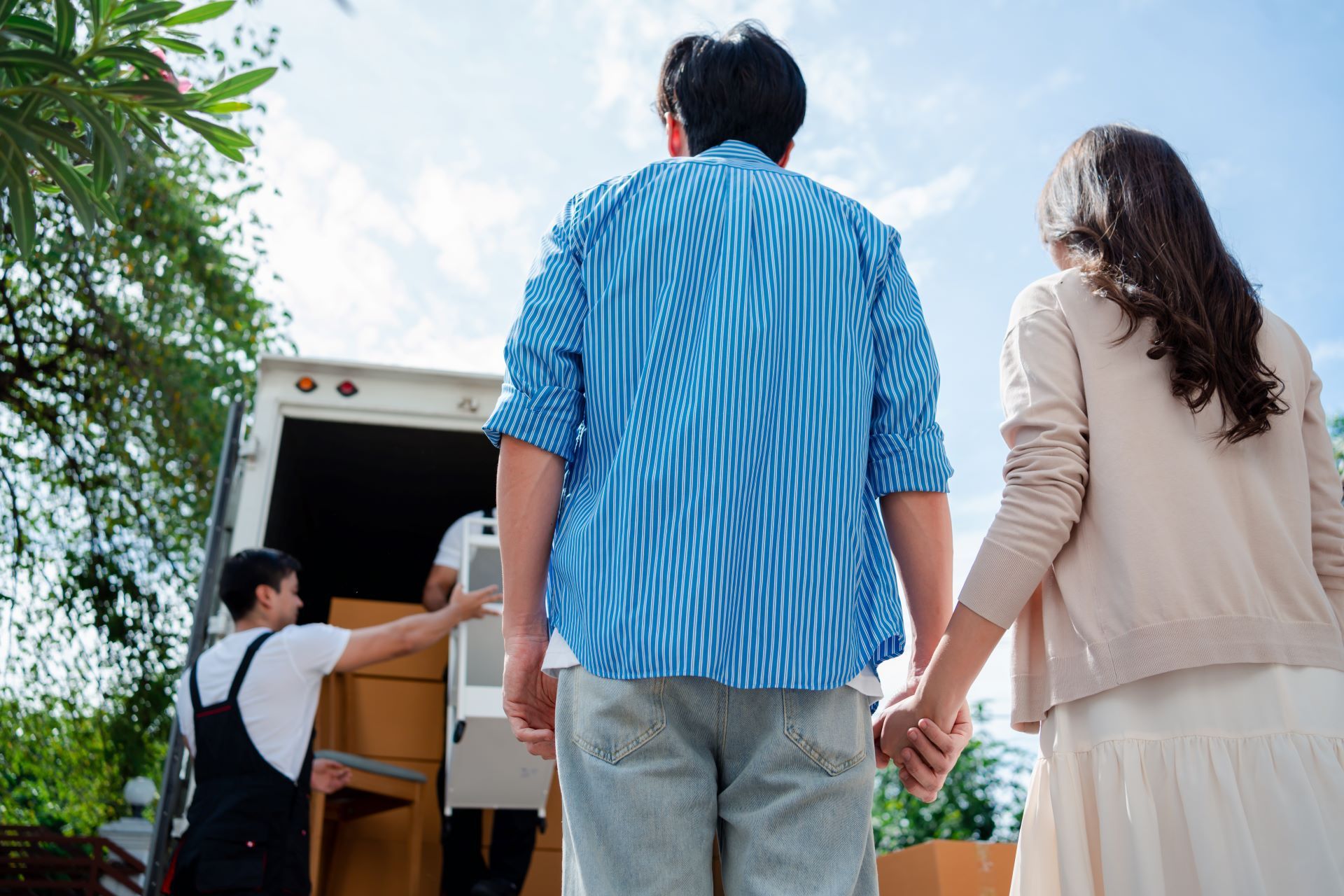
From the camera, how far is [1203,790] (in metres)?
1.49

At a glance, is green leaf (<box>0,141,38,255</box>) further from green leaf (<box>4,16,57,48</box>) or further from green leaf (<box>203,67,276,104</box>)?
green leaf (<box>203,67,276,104</box>)

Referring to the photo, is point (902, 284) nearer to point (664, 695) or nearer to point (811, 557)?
point (811, 557)

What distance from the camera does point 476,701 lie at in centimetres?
412

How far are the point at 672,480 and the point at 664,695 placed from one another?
259 mm

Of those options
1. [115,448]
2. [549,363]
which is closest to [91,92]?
[549,363]

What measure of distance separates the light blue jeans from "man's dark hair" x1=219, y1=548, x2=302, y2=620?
3079 millimetres

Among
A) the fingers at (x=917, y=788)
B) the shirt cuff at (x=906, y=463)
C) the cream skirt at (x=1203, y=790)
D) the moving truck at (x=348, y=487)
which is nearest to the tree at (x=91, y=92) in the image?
the shirt cuff at (x=906, y=463)

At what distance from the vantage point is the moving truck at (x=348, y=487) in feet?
14.4

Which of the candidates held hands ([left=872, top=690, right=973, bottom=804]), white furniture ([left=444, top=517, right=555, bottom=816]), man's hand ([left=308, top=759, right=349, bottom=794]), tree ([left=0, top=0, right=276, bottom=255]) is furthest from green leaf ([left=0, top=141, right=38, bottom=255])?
man's hand ([left=308, top=759, right=349, bottom=794])

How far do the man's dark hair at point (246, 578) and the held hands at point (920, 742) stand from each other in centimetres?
294

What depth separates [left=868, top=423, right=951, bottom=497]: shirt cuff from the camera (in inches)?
63.8

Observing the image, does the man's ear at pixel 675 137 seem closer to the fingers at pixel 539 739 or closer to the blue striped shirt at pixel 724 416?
the blue striped shirt at pixel 724 416

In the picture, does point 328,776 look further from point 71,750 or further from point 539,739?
point 71,750

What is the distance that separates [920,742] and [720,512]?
60 cm
